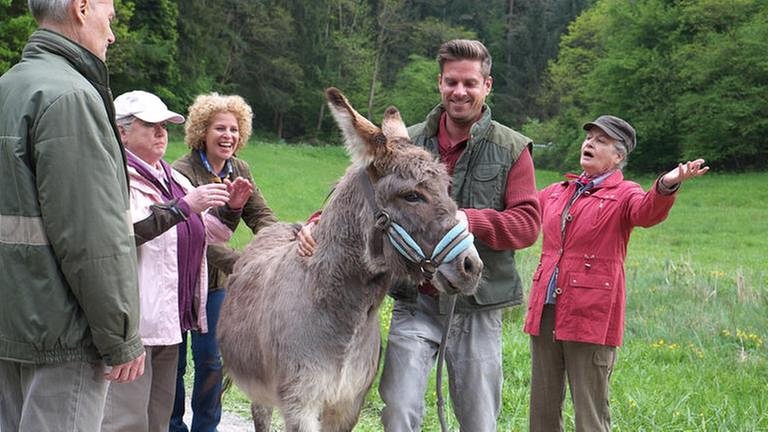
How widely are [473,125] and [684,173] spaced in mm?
1185

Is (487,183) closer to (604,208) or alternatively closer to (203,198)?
(604,208)

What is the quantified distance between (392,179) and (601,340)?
172 cm

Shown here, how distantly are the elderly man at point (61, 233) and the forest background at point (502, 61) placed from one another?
24.4 meters

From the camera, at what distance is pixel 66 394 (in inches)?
102

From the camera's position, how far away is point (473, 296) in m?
3.95

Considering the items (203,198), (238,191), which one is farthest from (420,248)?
(238,191)

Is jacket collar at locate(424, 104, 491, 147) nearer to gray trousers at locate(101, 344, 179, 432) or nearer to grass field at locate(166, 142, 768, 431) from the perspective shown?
grass field at locate(166, 142, 768, 431)

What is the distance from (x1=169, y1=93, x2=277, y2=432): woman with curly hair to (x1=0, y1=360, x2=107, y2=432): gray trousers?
2281 millimetres

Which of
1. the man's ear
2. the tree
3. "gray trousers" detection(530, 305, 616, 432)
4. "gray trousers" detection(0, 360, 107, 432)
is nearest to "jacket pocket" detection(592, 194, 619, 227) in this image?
"gray trousers" detection(530, 305, 616, 432)

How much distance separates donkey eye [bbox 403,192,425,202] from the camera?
345 cm

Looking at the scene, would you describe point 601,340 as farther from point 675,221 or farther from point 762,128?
point 762,128

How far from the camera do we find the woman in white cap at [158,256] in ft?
12.5

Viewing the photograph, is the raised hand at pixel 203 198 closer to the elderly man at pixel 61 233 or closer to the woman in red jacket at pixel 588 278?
the elderly man at pixel 61 233

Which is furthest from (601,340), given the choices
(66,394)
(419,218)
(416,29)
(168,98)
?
(416,29)
